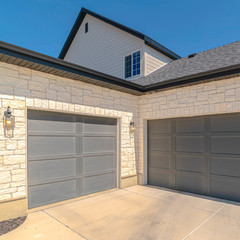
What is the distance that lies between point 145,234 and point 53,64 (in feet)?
13.4

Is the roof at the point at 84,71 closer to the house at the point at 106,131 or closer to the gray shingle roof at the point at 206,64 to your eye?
the house at the point at 106,131

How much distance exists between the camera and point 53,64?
174 inches

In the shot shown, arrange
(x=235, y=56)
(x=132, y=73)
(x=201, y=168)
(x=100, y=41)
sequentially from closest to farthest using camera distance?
(x=201, y=168) < (x=235, y=56) < (x=132, y=73) < (x=100, y=41)

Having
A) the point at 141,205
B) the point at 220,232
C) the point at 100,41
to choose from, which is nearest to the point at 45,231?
the point at 141,205

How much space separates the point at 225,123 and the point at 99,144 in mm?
3789

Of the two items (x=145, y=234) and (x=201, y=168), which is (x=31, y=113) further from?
(x=201, y=168)

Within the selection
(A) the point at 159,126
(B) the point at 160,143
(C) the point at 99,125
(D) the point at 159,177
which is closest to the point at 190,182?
(D) the point at 159,177

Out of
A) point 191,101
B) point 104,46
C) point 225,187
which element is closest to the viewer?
point 225,187

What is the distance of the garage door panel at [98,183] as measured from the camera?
Result: 5.55 meters

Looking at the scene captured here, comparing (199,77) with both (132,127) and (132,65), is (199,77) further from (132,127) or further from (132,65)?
(132,65)

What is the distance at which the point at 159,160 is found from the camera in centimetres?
672

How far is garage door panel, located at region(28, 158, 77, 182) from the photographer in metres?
4.54

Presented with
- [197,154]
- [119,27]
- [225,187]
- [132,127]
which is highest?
[119,27]

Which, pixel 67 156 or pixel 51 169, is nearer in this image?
pixel 51 169
